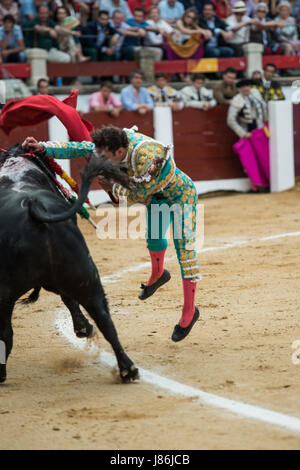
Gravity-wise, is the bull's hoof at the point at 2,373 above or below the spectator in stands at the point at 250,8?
Answer: below

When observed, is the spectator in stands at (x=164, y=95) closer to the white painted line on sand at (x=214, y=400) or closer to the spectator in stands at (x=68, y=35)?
the spectator in stands at (x=68, y=35)

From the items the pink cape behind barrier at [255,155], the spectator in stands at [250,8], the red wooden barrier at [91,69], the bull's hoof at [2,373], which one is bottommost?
the pink cape behind barrier at [255,155]

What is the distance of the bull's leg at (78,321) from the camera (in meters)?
3.74

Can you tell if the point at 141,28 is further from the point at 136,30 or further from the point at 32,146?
the point at 32,146

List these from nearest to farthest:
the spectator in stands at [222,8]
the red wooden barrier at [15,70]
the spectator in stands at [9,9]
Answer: the red wooden barrier at [15,70], the spectator in stands at [9,9], the spectator in stands at [222,8]

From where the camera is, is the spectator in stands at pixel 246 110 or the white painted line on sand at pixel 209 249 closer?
the white painted line on sand at pixel 209 249

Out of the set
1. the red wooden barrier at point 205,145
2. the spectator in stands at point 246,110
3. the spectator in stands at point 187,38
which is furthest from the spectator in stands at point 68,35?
the spectator in stands at point 246,110

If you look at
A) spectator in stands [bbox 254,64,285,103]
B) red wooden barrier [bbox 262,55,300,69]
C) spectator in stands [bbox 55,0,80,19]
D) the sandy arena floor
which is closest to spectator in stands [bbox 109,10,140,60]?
spectator in stands [bbox 55,0,80,19]

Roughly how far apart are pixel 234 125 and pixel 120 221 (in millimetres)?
2775

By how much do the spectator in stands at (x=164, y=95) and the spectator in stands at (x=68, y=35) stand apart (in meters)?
1.20

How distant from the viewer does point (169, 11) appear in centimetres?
1113

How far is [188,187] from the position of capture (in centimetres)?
369

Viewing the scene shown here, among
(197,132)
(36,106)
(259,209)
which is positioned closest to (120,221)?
(259,209)

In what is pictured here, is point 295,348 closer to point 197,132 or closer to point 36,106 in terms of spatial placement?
point 36,106
